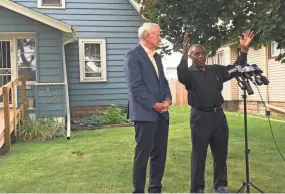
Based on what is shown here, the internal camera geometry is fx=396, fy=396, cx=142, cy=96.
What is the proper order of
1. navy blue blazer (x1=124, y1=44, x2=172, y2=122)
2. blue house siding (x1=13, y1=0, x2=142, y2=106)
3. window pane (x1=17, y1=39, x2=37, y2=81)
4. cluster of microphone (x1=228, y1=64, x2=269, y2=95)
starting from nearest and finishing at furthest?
navy blue blazer (x1=124, y1=44, x2=172, y2=122), cluster of microphone (x1=228, y1=64, x2=269, y2=95), window pane (x1=17, y1=39, x2=37, y2=81), blue house siding (x1=13, y1=0, x2=142, y2=106)

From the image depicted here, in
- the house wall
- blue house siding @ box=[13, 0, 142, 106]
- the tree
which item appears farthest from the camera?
the house wall

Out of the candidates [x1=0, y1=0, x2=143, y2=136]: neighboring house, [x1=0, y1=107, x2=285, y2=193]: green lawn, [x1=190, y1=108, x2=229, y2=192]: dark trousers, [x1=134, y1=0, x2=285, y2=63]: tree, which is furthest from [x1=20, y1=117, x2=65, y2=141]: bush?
[x1=190, y1=108, x2=229, y2=192]: dark trousers

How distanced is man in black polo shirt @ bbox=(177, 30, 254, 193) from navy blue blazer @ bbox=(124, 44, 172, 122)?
0.28 metres

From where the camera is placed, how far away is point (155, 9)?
19.3 feet

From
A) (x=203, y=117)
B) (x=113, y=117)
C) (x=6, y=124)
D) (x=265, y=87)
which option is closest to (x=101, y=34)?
(x=113, y=117)

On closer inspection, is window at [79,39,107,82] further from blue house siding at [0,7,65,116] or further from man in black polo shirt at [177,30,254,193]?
man in black polo shirt at [177,30,254,193]

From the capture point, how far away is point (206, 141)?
4.12 metres

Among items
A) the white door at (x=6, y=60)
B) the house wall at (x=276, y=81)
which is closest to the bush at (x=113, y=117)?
the white door at (x=6, y=60)

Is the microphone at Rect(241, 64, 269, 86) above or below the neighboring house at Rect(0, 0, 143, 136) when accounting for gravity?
below

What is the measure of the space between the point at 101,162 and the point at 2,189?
177 cm

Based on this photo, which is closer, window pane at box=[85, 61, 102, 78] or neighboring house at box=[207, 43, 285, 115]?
window pane at box=[85, 61, 102, 78]

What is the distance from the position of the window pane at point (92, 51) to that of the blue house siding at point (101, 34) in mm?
296

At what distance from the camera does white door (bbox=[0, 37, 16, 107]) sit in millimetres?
11250

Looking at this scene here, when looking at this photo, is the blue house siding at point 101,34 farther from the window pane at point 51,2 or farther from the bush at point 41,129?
the bush at point 41,129
